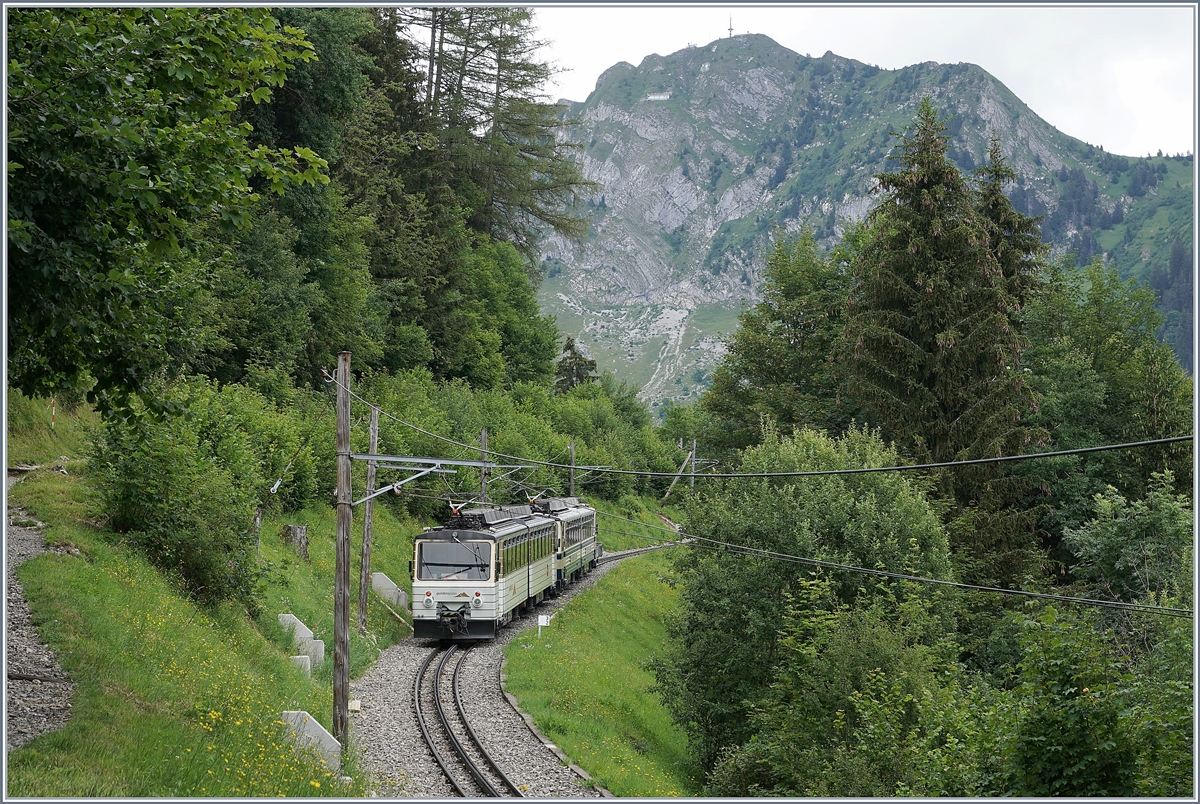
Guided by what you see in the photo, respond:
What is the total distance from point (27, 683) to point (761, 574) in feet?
47.8

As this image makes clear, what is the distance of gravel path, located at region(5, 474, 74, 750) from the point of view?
9.94 m

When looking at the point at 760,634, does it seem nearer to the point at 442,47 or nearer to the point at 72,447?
the point at 72,447

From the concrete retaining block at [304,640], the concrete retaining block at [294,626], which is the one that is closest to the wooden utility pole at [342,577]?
the concrete retaining block at [304,640]

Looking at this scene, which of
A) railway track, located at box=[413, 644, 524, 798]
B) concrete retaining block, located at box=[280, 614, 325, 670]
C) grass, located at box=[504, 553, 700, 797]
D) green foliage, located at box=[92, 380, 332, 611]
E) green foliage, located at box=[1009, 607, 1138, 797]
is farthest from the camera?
concrete retaining block, located at box=[280, 614, 325, 670]

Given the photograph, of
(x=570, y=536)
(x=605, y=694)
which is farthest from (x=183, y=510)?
(x=570, y=536)

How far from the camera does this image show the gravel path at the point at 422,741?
14734mm

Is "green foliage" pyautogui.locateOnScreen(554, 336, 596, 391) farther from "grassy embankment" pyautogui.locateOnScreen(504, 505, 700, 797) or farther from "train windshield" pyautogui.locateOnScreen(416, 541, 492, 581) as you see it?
"train windshield" pyautogui.locateOnScreen(416, 541, 492, 581)

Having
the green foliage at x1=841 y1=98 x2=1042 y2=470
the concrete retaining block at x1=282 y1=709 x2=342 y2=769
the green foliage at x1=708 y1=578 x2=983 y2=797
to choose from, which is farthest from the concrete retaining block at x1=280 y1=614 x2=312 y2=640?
the green foliage at x1=841 y1=98 x2=1042 y2=470

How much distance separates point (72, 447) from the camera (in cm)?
2422

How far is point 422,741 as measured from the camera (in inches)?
656

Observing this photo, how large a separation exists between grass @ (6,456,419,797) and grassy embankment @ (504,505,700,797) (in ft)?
14.1

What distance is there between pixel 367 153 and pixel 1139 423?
107 feet

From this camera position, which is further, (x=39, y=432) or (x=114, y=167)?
(x=39, y=432)

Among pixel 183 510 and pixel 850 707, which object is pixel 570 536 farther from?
pixel 850 707
